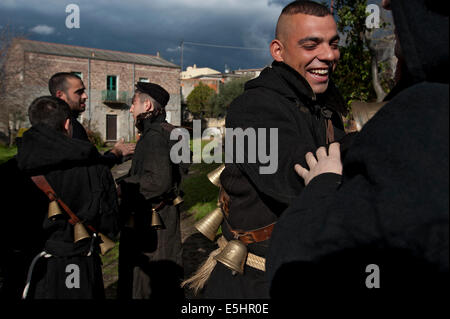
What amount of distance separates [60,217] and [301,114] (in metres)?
2.23

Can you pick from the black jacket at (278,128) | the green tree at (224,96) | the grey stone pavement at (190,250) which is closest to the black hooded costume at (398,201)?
the black jacket at (278,128)

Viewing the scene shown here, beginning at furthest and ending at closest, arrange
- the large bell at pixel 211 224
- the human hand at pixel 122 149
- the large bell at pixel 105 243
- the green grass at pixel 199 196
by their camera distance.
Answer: the green grass at pixel 199 196 → the human hand at pixel 122 149 → the large bell at pixel 105 243 → the large bell at pixel 211 224

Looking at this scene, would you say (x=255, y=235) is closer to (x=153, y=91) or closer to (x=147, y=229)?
(x=147, y=229)

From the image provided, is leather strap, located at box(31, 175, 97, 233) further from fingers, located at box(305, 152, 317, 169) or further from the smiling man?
fingers, located at box(305, 152, 317, 169)

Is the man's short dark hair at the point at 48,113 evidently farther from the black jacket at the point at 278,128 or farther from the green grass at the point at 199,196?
the green grass at the point at 199,196

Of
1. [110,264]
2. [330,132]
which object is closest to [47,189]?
[330,132]

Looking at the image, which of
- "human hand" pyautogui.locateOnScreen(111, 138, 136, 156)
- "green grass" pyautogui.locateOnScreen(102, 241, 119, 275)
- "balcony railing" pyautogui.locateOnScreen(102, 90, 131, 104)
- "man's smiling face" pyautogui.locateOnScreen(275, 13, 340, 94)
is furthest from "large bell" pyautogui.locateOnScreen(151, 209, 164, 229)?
→ "balcony railing" pyautogui.locateOnScreen(102, 90, 131, 104)

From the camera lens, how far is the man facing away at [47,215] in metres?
2.81

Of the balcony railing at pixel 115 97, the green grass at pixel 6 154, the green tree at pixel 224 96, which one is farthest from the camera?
the green tree at pixel 224 96

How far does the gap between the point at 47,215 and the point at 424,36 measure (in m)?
2.94

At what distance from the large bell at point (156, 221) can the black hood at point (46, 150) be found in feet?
4.61

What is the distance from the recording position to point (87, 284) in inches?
120

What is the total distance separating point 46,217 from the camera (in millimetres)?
2895

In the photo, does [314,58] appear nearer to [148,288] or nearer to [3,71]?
[148,288]
